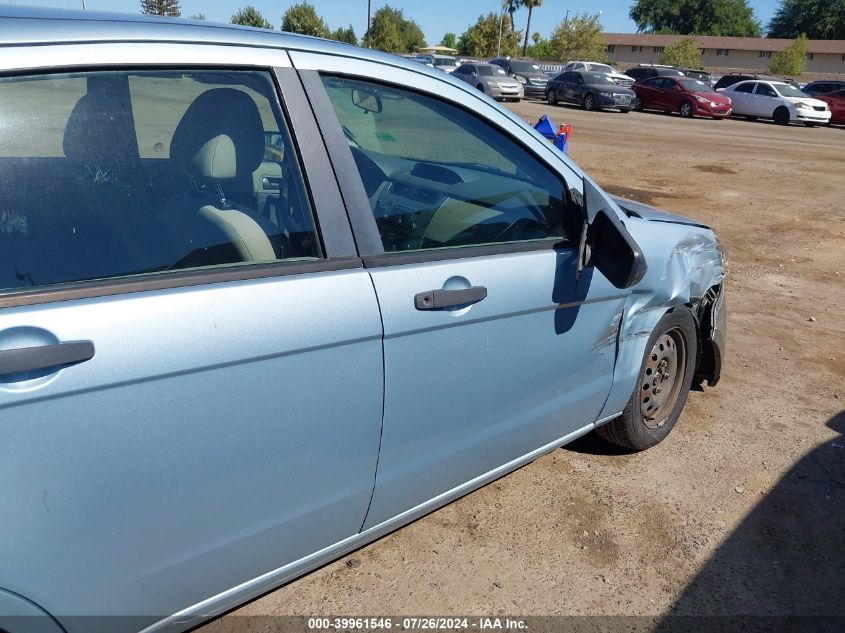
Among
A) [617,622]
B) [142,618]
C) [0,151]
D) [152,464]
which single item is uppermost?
[0,151]

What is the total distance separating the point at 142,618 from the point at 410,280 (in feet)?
3.87

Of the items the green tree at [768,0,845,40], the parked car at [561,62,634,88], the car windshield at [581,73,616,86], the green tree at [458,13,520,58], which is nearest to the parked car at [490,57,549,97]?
the parked car at [561,62,634,88]

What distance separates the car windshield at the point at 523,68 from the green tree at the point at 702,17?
63.1 meters

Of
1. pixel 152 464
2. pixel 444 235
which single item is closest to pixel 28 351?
pixel 152 464

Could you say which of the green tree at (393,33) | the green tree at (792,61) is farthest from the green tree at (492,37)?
the green tree at (792,61)

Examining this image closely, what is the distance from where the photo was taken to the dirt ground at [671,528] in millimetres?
2668

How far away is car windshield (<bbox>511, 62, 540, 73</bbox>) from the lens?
3378 centimetres

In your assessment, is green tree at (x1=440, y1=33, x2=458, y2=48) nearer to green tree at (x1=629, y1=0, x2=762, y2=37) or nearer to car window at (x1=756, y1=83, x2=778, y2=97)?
green tree at (x1=629, y1=0, x2=762, y2=37)

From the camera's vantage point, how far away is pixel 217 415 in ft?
5.86

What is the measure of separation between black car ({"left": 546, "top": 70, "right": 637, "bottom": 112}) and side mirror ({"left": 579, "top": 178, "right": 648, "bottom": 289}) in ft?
87.0

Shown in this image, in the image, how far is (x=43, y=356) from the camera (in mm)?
1481

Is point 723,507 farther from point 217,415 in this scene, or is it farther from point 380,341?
point 217,415

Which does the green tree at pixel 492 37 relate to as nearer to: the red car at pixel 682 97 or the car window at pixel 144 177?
the red car at pixel 682 97

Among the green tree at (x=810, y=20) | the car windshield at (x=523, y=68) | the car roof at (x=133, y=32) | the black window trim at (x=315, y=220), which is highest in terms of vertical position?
the green tree at (x=810, y=20)
